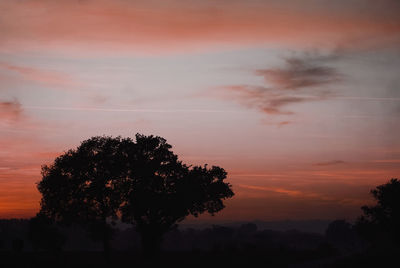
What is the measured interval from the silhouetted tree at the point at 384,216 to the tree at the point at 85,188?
72.4m

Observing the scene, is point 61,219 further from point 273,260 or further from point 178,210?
point 273,260

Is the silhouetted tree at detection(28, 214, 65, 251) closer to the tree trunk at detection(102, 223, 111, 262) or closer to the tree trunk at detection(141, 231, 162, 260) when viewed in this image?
the tree trunk at detection(102, 223, 111, 262)

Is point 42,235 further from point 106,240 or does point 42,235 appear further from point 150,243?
point 150,243

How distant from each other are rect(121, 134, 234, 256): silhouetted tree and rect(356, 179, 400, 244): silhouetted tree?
58161mm

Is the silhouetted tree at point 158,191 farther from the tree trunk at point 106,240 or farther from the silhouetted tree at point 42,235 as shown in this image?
the silhouetted tree at point 42,235

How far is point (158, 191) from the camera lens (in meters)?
68.4

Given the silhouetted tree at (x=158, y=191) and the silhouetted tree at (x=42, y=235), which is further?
the silhouetted tree at (x=42, y=235)

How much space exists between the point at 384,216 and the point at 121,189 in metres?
74.2

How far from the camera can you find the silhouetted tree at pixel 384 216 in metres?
110

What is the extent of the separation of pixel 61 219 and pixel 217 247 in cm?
2335

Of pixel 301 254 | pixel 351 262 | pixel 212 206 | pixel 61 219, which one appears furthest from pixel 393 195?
pixel 61 219

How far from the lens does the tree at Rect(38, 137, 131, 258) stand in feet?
216

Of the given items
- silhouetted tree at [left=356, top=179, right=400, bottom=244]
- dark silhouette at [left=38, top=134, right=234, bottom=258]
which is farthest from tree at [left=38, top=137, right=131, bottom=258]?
silhouetted tree at [left=356, top=179, right=400, bottom=244]

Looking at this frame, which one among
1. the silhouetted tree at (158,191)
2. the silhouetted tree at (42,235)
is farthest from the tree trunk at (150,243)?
the silhouetted tree at (42,235)
